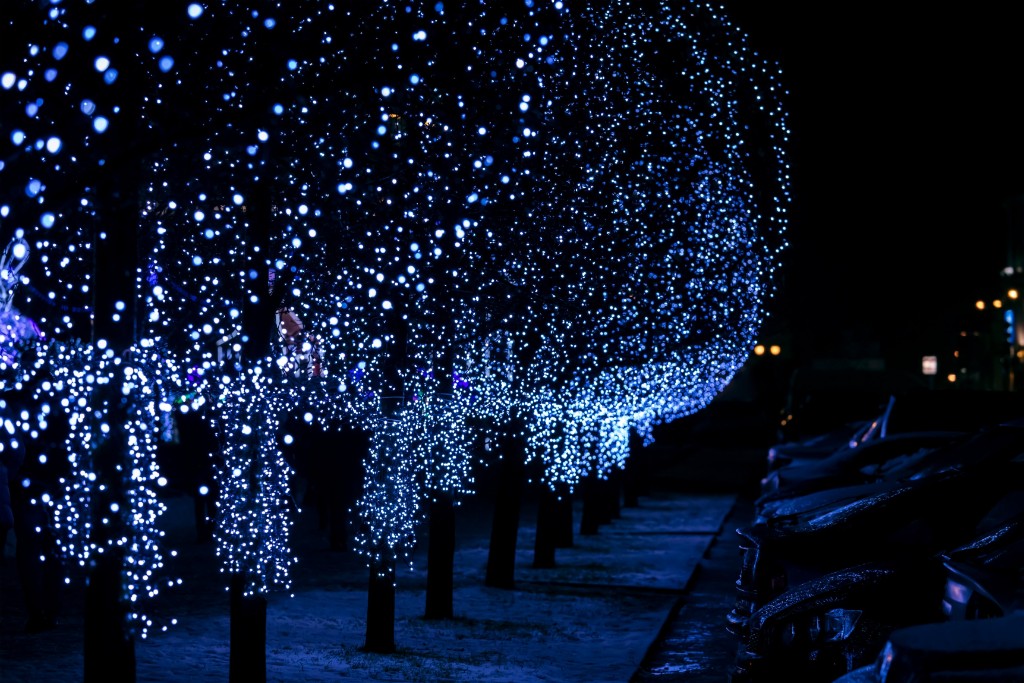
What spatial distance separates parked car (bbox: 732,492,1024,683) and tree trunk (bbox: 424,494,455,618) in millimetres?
4185

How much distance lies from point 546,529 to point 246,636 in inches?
299

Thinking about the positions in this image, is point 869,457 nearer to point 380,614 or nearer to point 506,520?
point 506,520

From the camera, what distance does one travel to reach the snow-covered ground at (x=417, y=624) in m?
8.61

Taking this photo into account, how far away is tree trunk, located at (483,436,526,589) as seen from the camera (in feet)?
42.2

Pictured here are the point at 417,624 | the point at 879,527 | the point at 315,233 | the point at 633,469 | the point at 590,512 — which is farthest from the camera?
the point at 633,469

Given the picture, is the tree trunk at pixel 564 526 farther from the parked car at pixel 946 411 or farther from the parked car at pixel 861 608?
the parked car at pixel 861 608

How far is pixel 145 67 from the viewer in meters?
6.46

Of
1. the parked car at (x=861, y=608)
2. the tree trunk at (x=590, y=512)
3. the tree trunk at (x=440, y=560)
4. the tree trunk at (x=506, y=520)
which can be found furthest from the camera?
the tree trunk at (x=590, y=512)

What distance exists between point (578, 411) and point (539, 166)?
5.50m

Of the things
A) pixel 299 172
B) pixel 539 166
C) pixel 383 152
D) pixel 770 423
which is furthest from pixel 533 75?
pixel 770 423

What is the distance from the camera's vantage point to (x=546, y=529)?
14.6 metres

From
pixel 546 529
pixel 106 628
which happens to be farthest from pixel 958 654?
pixel 546 529

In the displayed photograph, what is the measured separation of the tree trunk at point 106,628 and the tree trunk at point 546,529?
28.0 ft

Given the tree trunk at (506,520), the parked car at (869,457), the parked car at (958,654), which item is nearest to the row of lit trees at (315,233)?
the tree trunk at (506,520)
